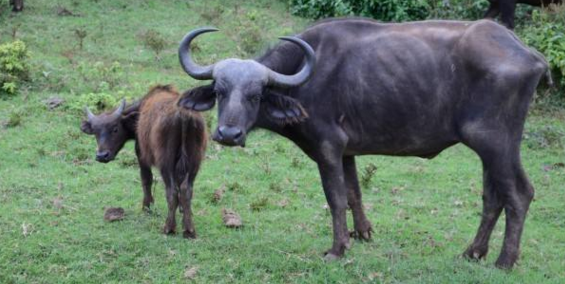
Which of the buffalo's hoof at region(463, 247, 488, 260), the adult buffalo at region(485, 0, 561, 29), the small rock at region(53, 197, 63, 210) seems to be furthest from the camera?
the adult buffalo at region(485, 0, 561, 29)

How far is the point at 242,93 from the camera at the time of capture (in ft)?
20.6

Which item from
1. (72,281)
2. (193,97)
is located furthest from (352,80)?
(72,281)

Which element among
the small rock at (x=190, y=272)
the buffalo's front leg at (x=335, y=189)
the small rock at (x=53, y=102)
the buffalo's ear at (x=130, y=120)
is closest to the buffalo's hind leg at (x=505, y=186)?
the buffalo's front leg at (x=335, y=189)

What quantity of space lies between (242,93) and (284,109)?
15.1 inches

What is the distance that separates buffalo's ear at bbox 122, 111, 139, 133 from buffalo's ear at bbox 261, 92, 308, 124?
8.14 feet

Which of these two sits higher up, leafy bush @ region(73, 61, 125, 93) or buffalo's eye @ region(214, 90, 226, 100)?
buffalo's eye @ region(214, 90, 226, 100)

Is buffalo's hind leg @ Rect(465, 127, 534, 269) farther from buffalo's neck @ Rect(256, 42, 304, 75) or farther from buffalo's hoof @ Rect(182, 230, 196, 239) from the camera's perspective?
buffalo's hoof @ Rect(182, 230, 196, 239)

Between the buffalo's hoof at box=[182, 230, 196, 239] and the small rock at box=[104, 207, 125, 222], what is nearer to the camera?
the buffalo's hoof at box=[182, 230, 196, 239]

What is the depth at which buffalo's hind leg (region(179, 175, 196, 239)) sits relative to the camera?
24.5 feet

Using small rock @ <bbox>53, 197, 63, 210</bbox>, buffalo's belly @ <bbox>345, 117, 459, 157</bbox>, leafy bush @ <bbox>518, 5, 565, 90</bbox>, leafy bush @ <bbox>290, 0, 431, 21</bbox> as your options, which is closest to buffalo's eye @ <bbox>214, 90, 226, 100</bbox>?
buffalo's belly @ <bbox>345, 117, 459, 157</bbox>

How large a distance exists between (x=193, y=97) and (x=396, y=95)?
1700mm

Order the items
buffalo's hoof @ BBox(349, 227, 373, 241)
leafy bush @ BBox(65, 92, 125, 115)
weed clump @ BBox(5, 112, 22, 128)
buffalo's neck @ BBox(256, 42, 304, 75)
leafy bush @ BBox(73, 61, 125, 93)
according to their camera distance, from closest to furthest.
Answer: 1. buffalo's neck @ BBox(256, 42, 304, 75)
2. buffalo's hoof @ BBox(349, 227, 373, 241)
3. weed clump @ BBox(5, 112, 22, 128)
4. leafy bush @ BBox(65, 92, 125, 115)
5. leafy bush @ BBox(73, 61, 125, 93)

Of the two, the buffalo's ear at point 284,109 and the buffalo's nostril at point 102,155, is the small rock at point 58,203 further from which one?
the buffalo's ear at point 284,109

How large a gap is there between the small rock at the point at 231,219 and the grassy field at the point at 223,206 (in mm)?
97
